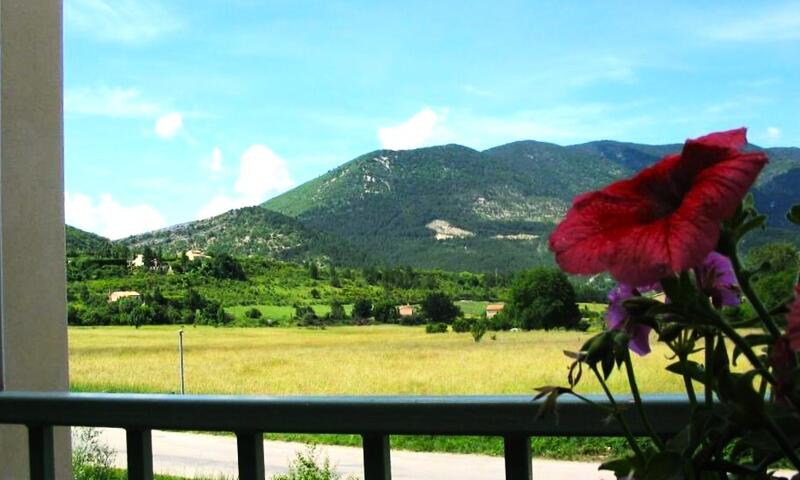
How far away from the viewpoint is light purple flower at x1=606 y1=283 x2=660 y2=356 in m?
0.29

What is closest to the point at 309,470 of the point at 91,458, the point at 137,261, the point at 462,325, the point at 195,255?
the point at 91,458

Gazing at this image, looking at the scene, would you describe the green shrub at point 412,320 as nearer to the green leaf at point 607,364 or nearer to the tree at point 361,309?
the tree at point 361,309

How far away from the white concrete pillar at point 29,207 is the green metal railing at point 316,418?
2.09 feet

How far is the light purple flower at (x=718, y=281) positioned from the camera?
297 millimetres

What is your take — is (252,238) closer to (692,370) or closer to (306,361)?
(306,361)

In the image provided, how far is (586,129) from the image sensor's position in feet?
41.6

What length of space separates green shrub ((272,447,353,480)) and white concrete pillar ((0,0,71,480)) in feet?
16.8

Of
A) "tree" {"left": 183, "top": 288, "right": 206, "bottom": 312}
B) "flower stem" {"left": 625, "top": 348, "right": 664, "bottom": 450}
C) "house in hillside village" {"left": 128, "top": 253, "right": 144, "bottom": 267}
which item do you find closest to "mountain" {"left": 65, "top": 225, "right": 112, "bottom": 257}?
"house in hillside village" {"left": 128, "top": 253, "right": 144, "bottom": 267}

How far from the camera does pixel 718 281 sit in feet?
0.99

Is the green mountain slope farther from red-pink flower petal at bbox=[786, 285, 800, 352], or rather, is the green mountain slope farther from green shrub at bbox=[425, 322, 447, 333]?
red-pink flower petal at bbox=[786, 285, 800, 352]

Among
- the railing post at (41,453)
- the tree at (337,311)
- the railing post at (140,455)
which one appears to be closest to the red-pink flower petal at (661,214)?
the railing post at (140,455)

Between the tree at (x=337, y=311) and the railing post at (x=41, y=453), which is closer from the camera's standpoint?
the railing post at (x=41, y=453)

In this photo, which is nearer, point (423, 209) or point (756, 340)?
point (756, 340)

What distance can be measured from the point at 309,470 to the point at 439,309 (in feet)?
8.49
